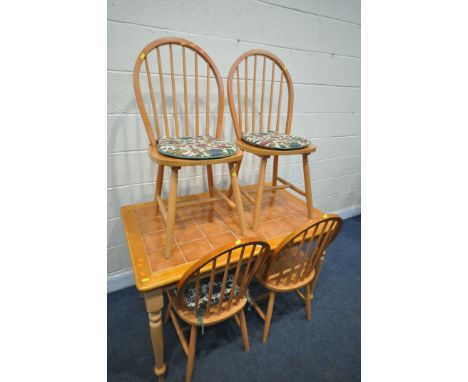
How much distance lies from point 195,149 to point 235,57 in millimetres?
812

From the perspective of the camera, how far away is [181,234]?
108 cm

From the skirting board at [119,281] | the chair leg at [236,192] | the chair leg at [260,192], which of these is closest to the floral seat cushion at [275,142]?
the chair leg at [260,192]

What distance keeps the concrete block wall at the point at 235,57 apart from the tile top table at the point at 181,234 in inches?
10.6

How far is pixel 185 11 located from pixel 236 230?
3.67ft

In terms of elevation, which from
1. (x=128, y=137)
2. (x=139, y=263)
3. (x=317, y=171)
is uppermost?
(x=128, y=137)

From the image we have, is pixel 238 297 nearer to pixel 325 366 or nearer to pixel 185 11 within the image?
pixel 325 366

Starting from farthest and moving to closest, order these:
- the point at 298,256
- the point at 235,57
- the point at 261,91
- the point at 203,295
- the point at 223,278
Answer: the point at 261,91, the point at 235,57, the point at 298,256, the point at 203,295, the point at 223,278

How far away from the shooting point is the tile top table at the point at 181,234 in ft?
2.79

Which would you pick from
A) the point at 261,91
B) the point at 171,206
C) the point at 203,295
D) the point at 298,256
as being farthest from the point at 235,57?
the point at 203,295

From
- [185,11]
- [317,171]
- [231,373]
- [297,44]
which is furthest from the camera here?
[317,171]

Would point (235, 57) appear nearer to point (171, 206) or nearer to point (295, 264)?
point (171, 206)

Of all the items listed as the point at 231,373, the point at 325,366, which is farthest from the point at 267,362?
the point at 325,366

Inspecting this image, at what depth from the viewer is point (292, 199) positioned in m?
1.47

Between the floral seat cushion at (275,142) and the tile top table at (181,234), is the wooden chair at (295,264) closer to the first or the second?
the tile top table at (181,234)
